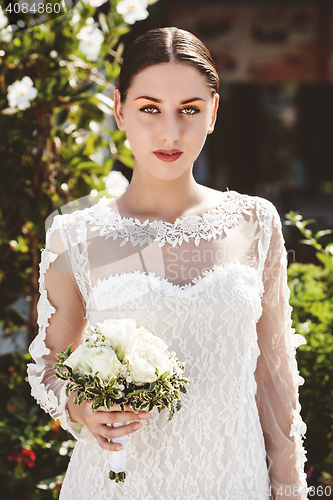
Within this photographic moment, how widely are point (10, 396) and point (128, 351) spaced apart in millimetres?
1828

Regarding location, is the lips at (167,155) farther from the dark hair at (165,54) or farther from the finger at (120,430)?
the finger at (120,430)

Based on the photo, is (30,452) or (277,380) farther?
(30,452)

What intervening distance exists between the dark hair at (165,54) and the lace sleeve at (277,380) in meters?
0.48

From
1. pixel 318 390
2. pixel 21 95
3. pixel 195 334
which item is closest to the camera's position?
pixel 195 334

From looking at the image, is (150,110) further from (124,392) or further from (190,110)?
(124,392)

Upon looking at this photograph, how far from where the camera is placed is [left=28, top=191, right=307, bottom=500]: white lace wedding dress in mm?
1415

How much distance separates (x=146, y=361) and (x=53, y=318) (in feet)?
1.34

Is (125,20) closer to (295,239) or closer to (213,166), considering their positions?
(295,239)

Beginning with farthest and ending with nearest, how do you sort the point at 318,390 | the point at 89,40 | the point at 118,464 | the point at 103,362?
the point at 89,40, the point at 318,390, the point at 118,464, the point at 103,362

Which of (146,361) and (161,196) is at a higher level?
(161,196)

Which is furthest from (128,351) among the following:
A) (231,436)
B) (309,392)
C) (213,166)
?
(213,166)

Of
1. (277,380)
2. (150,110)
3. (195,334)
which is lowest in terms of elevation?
(277,380)

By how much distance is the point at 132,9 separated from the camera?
2.63 meters

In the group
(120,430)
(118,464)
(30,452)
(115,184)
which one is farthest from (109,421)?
(115,184)
